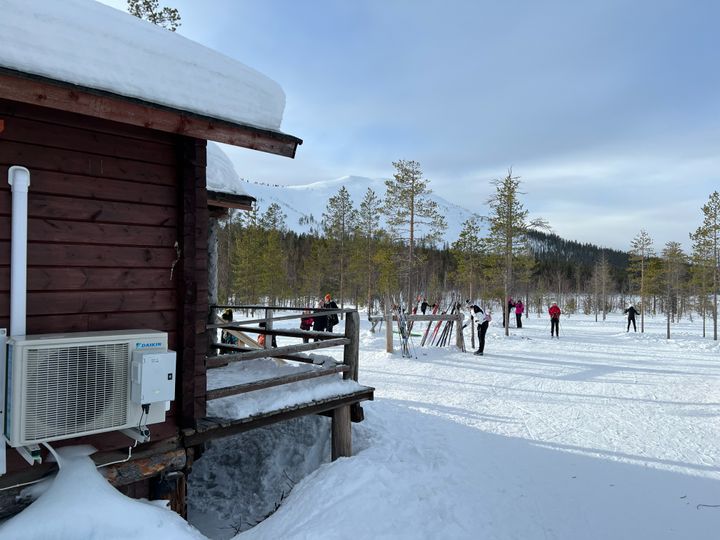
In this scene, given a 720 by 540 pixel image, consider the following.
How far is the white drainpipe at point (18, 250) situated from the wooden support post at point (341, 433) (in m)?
3.80

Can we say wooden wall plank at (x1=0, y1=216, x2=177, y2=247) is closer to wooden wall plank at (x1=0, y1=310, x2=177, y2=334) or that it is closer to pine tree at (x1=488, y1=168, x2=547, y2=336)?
wooden wall plank at (x1=0, y1=310, x2=177, y2=334)

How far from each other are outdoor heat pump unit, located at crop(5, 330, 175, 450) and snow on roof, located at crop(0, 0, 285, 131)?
5.89 feet

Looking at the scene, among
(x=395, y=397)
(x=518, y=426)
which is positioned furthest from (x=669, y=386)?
(x=395, y=397)

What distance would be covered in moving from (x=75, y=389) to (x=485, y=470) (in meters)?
4.72

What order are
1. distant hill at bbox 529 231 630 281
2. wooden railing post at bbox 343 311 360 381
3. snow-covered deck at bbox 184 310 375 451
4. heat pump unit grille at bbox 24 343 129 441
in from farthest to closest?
distant hill at bbox 529 231 630 281 < wooden railing post at bbox 343 311 360 381 < snow-covered deck at bbox 184 310 375 451 < heat pump unit grille at bbox 24 343 129 441

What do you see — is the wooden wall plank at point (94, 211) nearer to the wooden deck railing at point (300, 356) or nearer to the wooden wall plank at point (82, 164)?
the wooden wall plank at point (82, 164)

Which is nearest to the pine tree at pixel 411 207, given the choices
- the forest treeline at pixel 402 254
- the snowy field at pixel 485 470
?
the forest treeline at pixel 402 254

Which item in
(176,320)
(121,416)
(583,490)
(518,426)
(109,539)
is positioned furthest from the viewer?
(518,426)

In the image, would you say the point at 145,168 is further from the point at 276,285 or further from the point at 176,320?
the point at 276,285

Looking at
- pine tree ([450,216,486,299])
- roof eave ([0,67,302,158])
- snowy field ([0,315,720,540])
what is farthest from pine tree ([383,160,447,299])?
roof eave ([0,67,302,158])

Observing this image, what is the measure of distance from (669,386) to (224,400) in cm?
1011

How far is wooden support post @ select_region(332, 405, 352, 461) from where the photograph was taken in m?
6.25

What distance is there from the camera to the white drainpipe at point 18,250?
11.2 feet

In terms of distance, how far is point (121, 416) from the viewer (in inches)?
140
